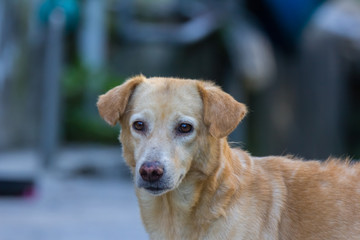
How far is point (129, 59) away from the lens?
49.0ft

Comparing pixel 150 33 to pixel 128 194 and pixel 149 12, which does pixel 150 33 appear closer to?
pixel 149 12

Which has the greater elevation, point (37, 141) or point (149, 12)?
point (149, 12)

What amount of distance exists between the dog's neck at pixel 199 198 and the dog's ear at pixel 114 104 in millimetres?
583

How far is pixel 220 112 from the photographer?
4.35m

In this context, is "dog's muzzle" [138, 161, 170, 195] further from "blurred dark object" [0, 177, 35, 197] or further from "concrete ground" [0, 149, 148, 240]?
"blurred dark object" [0, 177, 35, 197]

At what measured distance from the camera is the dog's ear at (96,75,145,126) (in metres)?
4.49

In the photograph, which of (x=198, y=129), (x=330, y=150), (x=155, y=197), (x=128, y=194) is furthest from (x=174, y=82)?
(x=330, y=150)

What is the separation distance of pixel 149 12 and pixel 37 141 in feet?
12.3

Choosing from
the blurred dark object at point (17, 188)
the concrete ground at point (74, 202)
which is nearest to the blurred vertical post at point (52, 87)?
the concrete ground at point (74, 202)

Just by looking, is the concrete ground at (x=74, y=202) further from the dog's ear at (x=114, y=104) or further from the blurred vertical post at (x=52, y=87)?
the dog's ear at (x=114, y=104)

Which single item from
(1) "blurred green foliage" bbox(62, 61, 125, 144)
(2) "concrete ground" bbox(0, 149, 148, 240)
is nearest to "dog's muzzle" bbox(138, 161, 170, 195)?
(2) "concrete ground" bbox(0, 149, 148, 240)

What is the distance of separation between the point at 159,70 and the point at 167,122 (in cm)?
1036

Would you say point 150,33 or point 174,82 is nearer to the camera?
point 174,82

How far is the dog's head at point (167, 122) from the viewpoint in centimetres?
420
